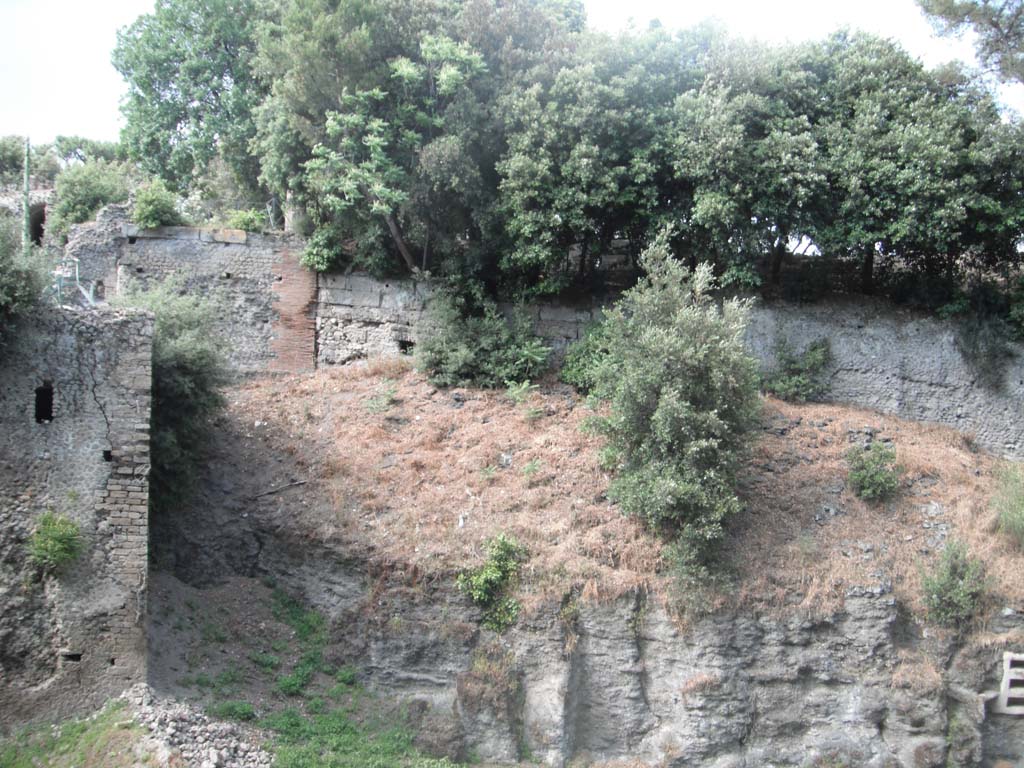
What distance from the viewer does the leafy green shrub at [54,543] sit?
41.5ft

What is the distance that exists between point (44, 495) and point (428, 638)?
5.05 metres

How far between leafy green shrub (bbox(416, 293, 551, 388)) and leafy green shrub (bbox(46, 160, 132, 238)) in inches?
258

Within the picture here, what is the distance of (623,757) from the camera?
1482cm

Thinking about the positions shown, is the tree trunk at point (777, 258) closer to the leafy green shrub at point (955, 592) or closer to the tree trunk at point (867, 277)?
the tree trunk at point (867, 277)

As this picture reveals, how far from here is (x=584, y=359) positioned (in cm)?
1909

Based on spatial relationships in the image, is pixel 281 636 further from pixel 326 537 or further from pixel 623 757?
pixel 623 757

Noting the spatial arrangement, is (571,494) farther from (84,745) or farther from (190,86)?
(190,86)

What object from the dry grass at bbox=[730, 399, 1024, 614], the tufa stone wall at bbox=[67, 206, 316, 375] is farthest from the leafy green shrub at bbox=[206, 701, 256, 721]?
the tufa stone wall at bbox=[67, 206, 316, 375]

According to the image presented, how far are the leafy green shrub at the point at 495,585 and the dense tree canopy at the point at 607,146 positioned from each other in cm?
555

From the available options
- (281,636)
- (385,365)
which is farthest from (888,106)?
(281,636)

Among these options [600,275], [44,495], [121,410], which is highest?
[600,275]

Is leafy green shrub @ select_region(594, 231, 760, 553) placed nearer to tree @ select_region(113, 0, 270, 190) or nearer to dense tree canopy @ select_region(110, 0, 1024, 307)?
dense tree canopy @ select_region(110, 0, 1024, 307)

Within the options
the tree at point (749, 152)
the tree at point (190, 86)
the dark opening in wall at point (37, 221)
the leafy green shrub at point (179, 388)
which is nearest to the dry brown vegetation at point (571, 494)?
the leafy green shrub at point (179, 388)

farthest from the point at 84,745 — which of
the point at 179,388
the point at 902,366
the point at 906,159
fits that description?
the point at 906,159
